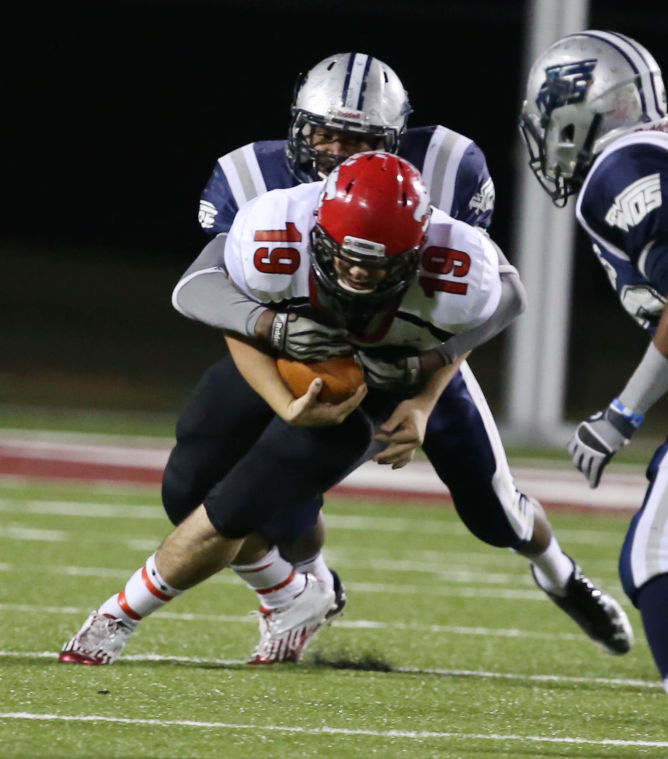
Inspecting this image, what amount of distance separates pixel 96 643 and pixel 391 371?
0.95 meters

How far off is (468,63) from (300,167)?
16.7 meters

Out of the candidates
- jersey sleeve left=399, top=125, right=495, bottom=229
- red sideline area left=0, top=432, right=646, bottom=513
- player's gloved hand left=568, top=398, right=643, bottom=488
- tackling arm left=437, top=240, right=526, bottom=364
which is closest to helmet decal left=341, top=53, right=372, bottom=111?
jersey sleeve left=399, top=125, right=495, bottom=229

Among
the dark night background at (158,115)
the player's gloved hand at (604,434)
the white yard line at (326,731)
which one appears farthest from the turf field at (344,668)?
the dark night background at (158,115)

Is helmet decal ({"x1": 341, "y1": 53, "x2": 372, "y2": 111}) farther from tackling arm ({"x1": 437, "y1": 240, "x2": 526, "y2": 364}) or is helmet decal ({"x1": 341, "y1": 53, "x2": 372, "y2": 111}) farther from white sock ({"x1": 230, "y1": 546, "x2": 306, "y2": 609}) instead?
white sock ({"x1": 230, "y1": 546, "x2": 306, "y2": 609})

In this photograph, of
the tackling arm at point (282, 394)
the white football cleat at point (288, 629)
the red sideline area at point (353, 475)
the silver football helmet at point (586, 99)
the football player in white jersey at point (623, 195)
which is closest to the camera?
the football player in white jersey at point (623, 195)

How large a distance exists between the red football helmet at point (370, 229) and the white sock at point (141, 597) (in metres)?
0.80

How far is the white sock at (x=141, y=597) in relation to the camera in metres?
3.55

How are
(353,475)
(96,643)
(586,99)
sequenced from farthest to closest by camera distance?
(353,475) → (96,643) → (586,99)

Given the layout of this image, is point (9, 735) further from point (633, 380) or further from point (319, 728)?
point (633, 380)

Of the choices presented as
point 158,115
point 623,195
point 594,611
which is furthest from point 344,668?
point 158,115

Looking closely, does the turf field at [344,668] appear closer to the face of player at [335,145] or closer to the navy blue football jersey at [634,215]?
the navy blue football jersey at [634,215]

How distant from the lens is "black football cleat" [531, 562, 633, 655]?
3.91 m

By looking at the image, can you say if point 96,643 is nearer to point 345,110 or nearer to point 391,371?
point 391,371

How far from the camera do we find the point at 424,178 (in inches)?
144
